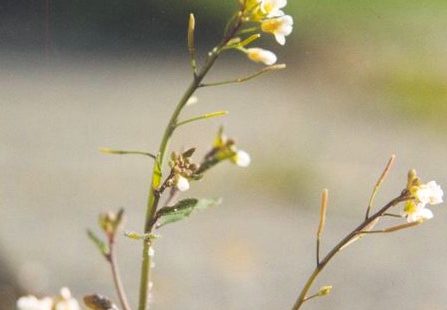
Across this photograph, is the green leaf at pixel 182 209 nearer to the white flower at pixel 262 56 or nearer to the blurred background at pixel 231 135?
the white flower at pixel 262 56

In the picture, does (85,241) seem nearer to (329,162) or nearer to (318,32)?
(329,162)

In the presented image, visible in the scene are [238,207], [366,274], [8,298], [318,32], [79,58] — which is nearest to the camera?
[8,298]

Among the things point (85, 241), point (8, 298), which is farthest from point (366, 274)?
point (8, 298)

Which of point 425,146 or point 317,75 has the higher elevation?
point 317,75

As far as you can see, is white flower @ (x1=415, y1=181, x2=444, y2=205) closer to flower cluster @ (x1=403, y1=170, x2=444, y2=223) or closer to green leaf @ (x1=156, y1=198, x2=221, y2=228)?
flower cluster @ (x1=403, y1=170, x2=444, y2=223)

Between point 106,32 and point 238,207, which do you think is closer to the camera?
point 238,207

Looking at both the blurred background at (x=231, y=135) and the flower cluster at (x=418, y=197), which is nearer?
the flower cluster at (x=418, y=197)

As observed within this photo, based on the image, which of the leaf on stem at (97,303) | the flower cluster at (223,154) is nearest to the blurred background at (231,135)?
the leaf on stem at (97,303)
